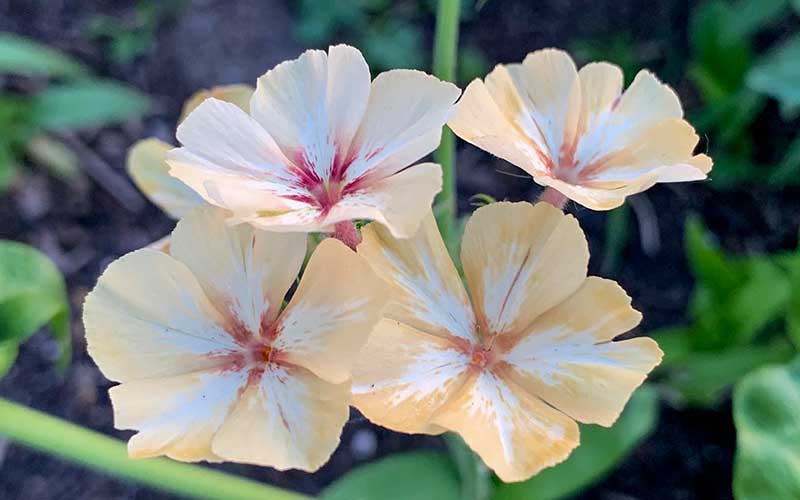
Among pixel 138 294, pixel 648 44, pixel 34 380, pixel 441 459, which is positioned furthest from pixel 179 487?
pixel 648 44

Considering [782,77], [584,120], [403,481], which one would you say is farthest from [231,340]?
[782,77]

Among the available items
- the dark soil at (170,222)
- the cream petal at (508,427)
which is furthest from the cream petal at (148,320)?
the dark soil at (170,222)

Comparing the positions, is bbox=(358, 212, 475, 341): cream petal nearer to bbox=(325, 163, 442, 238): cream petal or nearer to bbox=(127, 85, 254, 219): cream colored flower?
bbox=(325, 163, 442, 238): cream petal

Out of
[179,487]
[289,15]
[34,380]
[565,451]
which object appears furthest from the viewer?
[289,15]


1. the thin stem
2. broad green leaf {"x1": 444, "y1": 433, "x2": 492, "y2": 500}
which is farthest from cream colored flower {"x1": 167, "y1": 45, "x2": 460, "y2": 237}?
broad green leaf {"x1": 444, "y1": 433, "x2": 492, "y2": 500}

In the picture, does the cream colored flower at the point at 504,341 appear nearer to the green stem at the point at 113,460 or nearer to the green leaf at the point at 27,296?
the green stem at the point at 113,460

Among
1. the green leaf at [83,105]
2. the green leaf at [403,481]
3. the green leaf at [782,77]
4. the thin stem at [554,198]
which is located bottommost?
the green leaf at [403,481]

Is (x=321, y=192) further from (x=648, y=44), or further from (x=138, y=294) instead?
(x=648, y=44)
